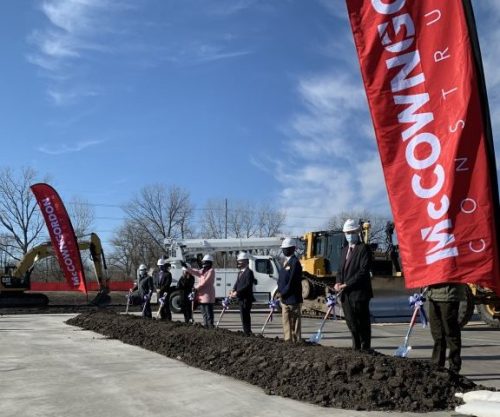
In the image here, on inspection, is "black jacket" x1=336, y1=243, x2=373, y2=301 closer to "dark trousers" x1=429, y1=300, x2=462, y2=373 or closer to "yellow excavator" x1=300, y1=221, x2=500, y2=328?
"dark trousers" x1=429, y1=300, x2=462, y2=373

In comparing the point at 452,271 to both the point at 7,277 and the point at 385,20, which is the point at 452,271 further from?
the point at 7,277

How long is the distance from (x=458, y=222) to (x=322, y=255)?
1722 centimetres

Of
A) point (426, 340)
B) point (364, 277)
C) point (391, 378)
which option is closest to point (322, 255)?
point (426, 340)

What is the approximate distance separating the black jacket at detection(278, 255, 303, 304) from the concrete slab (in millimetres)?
2053

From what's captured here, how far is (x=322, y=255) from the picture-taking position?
22875 millimetres

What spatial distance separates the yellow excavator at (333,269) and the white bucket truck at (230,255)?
355 centimetres

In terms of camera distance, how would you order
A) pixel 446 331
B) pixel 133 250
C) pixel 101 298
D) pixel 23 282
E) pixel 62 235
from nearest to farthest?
pixel 446 331
pixel 62 235
pixel 101 298
pixel 23 282
pixel 133 250

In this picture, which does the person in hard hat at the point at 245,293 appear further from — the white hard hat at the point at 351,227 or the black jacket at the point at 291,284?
the white hard hat at the point at 351,227

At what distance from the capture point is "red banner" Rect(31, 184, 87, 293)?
2394cm

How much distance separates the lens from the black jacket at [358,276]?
8258 mm

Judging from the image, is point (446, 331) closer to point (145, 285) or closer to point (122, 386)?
point (122, 386)

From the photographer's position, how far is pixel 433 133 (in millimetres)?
5965

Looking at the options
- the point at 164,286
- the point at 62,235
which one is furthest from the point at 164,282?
the point at 62,235

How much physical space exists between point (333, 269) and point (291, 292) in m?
12.4
